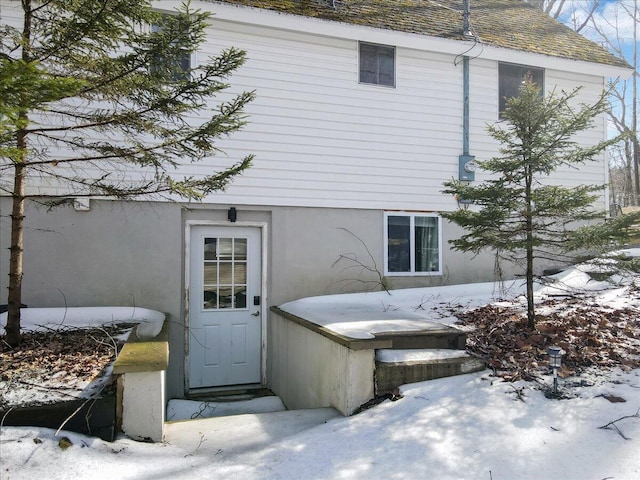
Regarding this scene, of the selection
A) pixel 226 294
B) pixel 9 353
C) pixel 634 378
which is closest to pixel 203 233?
pixel 226 294

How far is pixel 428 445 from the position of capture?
3.16 metres

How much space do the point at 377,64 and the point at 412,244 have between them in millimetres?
3387

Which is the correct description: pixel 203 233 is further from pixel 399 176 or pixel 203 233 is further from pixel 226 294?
pixel 399 176

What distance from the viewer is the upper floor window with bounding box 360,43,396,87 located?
7.67 metres

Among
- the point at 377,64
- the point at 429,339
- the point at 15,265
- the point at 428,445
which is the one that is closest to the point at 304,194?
the point at 377,64

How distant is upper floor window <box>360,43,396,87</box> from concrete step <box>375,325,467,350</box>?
4.96 m

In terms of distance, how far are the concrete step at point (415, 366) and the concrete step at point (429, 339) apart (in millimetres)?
104

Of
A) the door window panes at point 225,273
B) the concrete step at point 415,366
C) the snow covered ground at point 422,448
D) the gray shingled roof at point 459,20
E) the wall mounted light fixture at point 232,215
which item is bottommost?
the snow covered ground at point 422,448

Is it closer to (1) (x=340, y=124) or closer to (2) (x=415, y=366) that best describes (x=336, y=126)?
(1) (x=340, y=124)

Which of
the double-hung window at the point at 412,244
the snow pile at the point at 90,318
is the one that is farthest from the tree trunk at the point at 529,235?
the snow pile at the point at 90,318

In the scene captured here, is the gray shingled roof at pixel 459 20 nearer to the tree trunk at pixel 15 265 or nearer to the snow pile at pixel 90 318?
the tree trunk at pixel 15 265

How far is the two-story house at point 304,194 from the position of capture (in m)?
6.38

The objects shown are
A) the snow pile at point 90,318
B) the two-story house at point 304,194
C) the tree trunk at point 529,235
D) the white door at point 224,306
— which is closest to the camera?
the tree trunk at point 529,235

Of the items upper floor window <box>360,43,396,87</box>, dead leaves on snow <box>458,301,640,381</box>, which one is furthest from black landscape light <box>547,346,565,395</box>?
upper floor window <box>360,43,396,87</box>
